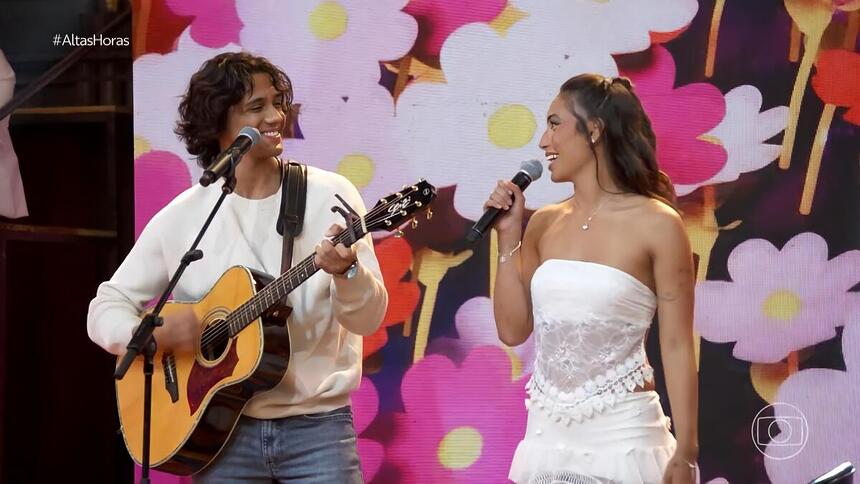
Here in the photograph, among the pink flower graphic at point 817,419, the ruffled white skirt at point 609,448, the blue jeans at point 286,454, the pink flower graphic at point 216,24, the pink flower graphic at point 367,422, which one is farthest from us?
the pink flower graphic at point 216,24

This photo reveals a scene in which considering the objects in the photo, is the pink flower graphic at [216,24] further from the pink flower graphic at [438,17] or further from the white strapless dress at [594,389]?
the white strapless dress at [594,389]

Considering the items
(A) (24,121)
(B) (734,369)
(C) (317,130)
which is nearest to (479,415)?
(B) (734,369)

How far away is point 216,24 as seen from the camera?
3.95 metres

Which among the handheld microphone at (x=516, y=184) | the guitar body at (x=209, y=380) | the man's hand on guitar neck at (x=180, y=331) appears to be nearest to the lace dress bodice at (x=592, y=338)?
the handheld microphone at (x=516, y=184)

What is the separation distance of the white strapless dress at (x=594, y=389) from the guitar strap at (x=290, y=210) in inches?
28.6

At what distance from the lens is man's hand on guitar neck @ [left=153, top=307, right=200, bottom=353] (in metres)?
3.00

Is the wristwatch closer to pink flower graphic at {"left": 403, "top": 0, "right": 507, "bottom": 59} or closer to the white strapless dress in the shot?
the white strapless dress

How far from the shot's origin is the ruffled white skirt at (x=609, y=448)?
2.46 metres

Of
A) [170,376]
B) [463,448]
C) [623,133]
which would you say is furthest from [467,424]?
[623,133]

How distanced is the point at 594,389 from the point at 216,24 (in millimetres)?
2134

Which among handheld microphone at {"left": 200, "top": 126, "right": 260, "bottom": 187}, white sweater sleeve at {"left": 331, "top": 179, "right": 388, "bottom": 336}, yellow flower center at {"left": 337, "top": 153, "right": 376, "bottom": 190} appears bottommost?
white sweater sleeve at {"left": 331, "top": 179, "right": 388, "bottom": 336}

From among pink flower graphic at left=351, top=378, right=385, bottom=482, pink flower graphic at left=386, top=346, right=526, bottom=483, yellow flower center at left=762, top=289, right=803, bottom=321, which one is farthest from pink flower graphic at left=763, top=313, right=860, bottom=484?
pink flower graphic at left=351, top=378, right=385, bottom=482

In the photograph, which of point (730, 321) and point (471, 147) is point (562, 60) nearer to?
point (471, 147)

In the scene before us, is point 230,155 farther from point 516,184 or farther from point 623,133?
point 623,133
